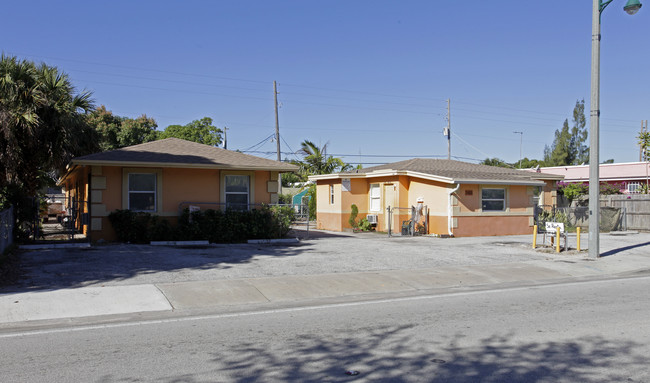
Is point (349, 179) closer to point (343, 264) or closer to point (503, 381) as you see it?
point (343, 264)

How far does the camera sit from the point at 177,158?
60.8 feet

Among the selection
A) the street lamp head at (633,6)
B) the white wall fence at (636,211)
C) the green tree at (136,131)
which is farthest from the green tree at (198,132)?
the street lamp head at (633,6)

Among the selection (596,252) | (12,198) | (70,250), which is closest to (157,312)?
(70,250)

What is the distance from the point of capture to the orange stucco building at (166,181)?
57.1ft

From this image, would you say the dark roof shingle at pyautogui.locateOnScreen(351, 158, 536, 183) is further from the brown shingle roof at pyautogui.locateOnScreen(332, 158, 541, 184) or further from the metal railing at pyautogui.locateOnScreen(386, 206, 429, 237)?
the metal railing at pyautogui.locateOnScreen(386, 206, 429, 237)

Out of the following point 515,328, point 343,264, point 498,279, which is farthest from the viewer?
point 343,264

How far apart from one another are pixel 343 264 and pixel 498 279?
3693mm

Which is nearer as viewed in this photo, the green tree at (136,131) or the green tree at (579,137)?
the green tree at (136,131)

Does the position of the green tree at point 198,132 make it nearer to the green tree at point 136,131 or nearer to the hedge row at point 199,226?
the green tree at point 136,131

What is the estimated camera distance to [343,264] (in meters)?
13.5

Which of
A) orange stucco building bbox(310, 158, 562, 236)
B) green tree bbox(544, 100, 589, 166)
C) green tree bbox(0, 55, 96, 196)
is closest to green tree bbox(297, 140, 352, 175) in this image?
orange stucco building bbox(310, 158, 562, 236)

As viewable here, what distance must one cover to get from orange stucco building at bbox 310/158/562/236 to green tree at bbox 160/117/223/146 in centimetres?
2256

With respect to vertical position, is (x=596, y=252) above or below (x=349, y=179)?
below

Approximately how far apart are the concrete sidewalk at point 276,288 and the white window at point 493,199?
8.26m
